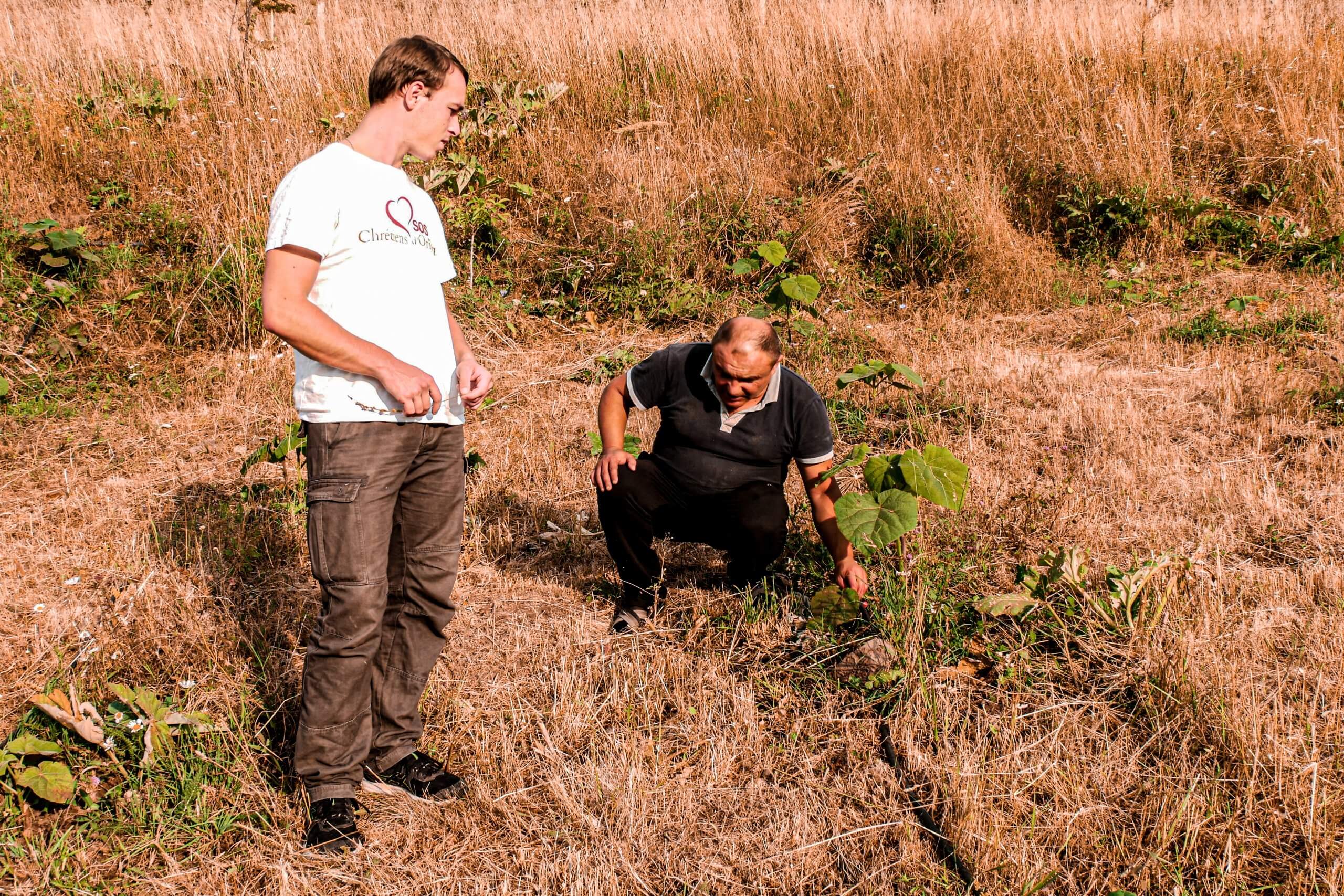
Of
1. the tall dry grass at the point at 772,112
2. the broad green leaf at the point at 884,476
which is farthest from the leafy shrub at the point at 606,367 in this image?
the broad green leaf at the point at 884,476

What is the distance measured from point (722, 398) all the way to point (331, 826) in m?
1.94

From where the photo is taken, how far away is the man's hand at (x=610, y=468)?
12.0ft

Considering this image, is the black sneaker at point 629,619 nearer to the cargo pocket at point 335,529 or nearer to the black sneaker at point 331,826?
the black sneaker at point 331,826

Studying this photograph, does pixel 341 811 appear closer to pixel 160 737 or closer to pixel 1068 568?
pixel 160 737

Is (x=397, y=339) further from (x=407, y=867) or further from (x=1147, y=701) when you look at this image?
(x=1147, y=701)

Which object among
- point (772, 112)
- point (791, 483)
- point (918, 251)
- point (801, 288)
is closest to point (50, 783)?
point (791, 483)

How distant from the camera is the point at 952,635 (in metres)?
3.35

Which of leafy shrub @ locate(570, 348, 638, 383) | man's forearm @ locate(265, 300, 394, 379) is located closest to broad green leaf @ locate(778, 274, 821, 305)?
leafy shrub @ locate(570, 348, 638, 383)

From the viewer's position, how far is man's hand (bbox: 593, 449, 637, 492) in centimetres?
364

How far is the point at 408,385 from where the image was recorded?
Result: 2.41 m

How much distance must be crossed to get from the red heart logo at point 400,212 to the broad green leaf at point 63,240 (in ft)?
15.8

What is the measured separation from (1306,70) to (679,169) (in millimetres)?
5272

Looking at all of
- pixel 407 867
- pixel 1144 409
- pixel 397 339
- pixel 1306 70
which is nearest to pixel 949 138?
pixel 1306 70

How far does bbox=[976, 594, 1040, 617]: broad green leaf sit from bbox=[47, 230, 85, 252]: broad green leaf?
19.6ft
